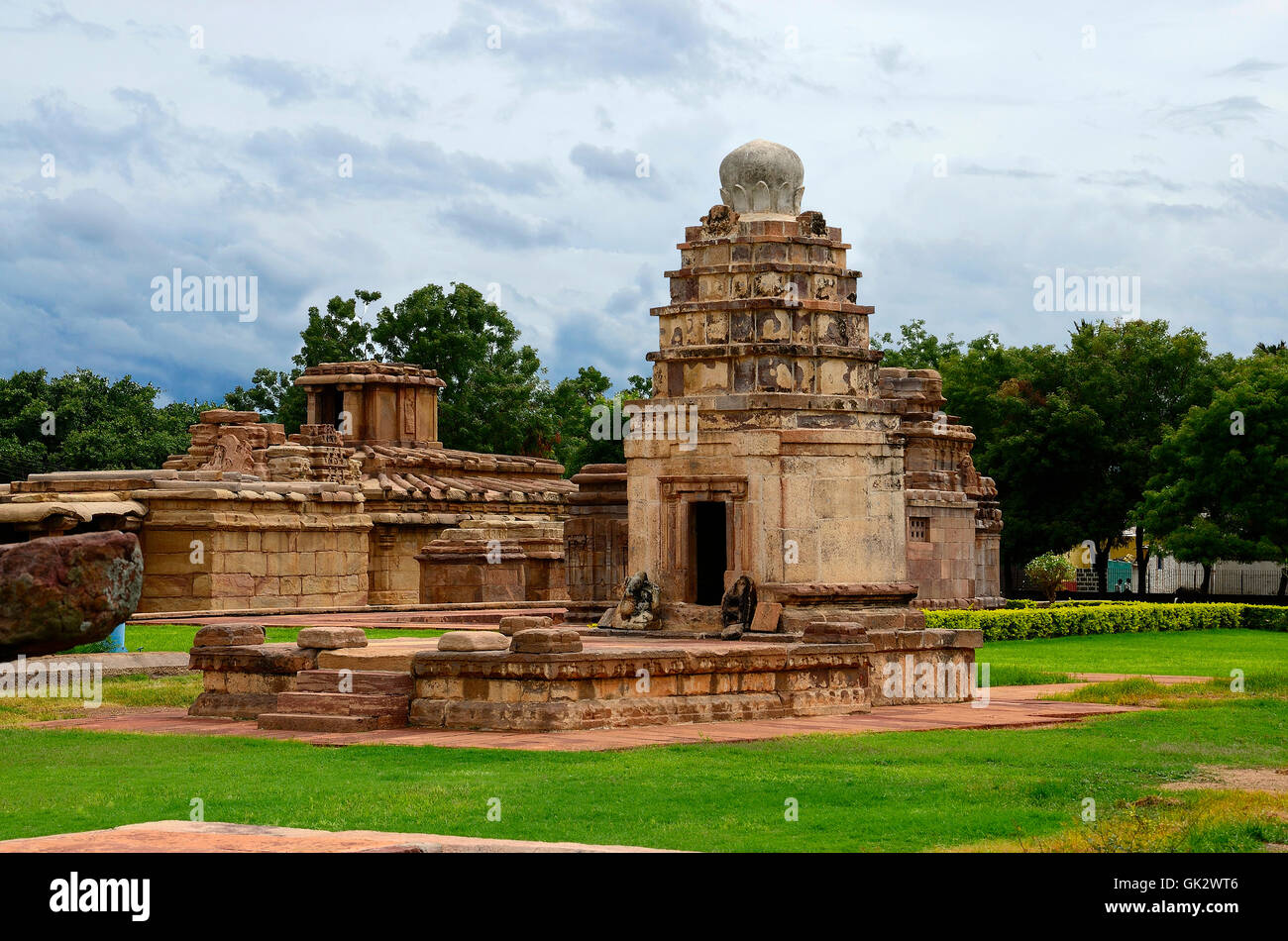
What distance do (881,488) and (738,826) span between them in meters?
9.88

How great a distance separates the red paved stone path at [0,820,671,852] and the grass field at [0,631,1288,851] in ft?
4.82

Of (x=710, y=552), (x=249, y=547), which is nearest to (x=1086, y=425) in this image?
(x=249, y=547)

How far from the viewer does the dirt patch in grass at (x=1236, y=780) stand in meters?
10.7

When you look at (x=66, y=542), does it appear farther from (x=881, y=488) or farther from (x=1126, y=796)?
(x=881, y=488)

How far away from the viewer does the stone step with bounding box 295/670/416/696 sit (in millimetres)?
14484

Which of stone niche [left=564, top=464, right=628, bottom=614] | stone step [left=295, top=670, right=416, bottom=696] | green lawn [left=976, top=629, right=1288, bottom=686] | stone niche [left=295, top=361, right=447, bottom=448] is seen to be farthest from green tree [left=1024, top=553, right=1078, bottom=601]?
stone step [left=295, top=670, right=416, bottom=696]

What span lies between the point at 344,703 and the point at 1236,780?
7.23m

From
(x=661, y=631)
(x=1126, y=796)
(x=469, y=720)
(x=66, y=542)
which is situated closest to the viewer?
(x=66, y=542)

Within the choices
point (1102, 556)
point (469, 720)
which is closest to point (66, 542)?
point (469, 720)

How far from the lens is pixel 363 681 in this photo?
1464cm

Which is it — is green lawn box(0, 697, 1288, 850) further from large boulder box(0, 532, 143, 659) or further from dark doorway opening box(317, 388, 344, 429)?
dark doorway opening box(317, 388, 344, 429)

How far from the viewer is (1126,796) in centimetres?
1020

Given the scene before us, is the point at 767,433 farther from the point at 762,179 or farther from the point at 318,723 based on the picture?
the point at 318,723
